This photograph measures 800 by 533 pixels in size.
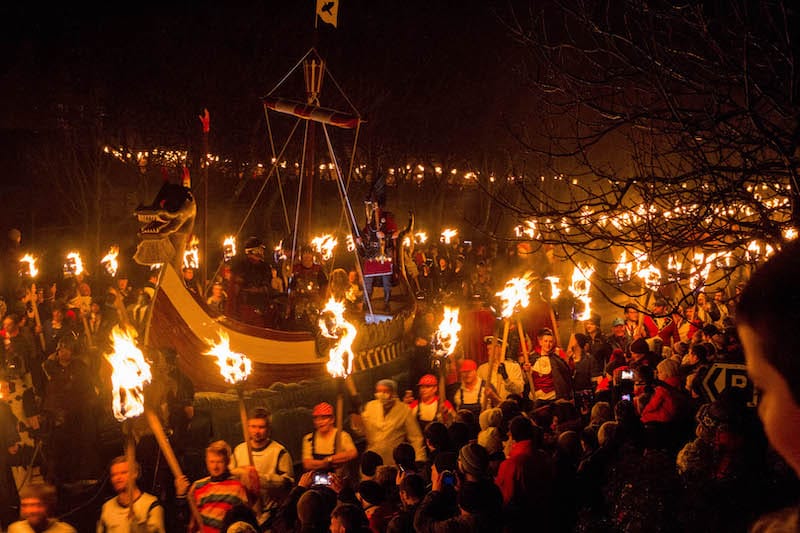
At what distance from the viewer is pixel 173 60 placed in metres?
23.3

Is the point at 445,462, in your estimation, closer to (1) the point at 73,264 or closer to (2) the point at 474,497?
(2) the point at 474,497

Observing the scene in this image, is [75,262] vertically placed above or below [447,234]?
below

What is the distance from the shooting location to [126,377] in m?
5.90

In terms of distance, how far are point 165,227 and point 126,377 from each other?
5.09m

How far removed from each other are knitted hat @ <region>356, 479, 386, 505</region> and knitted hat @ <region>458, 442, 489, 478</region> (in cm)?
63

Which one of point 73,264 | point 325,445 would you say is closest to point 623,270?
point 325,445

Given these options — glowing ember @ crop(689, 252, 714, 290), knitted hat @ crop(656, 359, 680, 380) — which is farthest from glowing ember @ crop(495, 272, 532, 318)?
glowing ember @ crop(689, 252, 714, 290)

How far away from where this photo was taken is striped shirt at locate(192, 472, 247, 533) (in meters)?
5.43

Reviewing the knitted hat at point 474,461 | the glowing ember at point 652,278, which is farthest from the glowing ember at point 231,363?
the glowing ember at point 652,278

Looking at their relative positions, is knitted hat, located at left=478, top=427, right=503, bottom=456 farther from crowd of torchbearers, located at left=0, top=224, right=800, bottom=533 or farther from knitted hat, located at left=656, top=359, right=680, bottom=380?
knitted hat, located at left=656, top=359, right=680, bottom=380

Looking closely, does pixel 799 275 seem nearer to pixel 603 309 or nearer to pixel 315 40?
pixel 315 40

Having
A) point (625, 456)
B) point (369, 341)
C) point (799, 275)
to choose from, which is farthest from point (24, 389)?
point (799, 275)

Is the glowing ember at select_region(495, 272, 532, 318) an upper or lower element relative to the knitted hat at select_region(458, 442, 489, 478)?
upper

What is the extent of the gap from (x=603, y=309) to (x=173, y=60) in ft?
53.0
